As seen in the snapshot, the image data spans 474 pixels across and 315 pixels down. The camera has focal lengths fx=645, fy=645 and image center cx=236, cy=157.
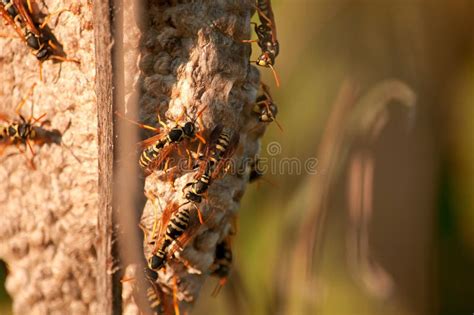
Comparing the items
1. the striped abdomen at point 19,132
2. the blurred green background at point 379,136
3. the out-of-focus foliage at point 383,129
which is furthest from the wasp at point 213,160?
the out-of-focus foliage at point 383,129

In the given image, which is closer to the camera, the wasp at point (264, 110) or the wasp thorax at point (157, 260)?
the wasp thorax at point (157, 260)

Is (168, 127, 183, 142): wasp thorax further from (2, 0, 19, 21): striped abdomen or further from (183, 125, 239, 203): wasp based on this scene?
(2, 0, 19, 21): striped abdomen

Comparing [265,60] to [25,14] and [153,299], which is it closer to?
[25,14]

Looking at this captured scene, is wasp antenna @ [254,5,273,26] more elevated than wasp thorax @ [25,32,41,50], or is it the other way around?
wasp antenna @ [254,5,273,26]

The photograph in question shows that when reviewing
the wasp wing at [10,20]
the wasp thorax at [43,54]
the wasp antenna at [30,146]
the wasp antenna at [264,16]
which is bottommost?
the wasp antenna at [30,146]

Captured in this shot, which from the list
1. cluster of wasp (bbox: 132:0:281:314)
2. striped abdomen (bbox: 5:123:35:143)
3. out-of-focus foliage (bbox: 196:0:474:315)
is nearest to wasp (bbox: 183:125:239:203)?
cluster of wasp (bbox: 132:0:281:314)

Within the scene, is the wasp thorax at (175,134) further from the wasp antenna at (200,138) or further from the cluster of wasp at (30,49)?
the cluster of wasp at (30,49)

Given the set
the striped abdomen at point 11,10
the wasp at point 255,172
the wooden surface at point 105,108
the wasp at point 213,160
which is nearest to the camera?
the wooden surface at point 105,108
